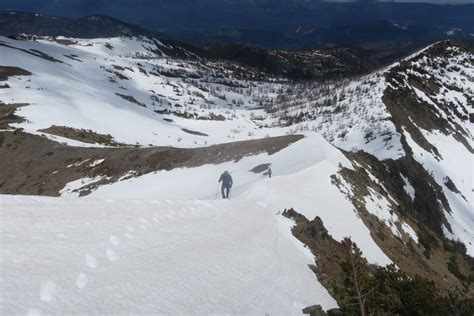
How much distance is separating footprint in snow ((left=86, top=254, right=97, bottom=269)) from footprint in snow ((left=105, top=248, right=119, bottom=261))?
0.41m

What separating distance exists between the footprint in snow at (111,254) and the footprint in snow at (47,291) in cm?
200

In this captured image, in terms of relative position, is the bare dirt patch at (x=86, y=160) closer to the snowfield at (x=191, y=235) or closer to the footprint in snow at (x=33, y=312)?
the snowfield at (x=191, y=235)

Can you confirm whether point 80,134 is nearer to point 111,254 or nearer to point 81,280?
point 111,254

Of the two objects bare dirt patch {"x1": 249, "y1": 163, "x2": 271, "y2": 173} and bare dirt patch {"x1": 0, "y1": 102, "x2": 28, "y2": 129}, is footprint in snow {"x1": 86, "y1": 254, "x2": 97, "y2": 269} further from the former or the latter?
bare dirt patch {"x1": 0, "y1": 102, "x2": 28, "y2": 129}

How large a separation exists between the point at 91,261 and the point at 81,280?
3.13ft

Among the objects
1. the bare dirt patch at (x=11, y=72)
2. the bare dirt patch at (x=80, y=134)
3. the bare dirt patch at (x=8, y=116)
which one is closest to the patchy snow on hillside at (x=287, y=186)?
the bare dirt patch at (x=80, y=134)

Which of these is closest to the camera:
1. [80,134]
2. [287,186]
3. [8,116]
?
[287,186]

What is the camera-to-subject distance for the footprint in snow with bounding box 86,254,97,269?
364 inches

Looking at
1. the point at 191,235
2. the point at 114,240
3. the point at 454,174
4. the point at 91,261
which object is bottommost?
the point at 454,174

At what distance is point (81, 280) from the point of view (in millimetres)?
8508

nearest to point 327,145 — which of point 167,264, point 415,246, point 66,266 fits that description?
point 415,246

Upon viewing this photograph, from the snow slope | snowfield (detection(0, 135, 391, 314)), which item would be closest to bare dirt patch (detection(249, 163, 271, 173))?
snowfield (detection(0, 135, 391, 314))

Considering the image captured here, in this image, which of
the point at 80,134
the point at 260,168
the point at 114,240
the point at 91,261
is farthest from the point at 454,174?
the point at 91,261

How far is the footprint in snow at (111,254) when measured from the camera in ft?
32.6
